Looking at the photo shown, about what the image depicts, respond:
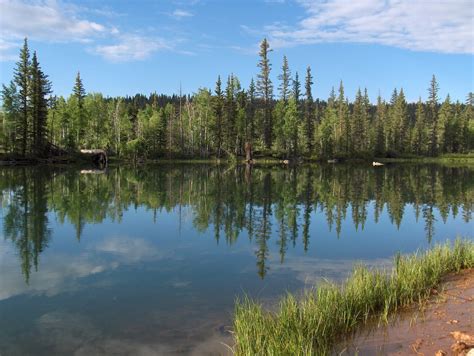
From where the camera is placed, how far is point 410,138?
118875 millimetres

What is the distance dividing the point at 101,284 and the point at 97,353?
12.2ft

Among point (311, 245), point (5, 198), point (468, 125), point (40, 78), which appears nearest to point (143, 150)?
point (40, 78)

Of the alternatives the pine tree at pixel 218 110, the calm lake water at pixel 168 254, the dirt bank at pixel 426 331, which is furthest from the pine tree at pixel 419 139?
the dirt bank at pixel 426 331

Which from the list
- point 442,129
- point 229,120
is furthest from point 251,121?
point 442,129

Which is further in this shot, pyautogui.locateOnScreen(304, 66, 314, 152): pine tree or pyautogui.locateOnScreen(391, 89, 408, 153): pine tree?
pyautogui.locateOnScreen(391, 89, 408, 153): pine tree

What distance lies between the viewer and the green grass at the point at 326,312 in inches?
234

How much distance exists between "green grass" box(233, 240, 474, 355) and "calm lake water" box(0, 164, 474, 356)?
2.88ft

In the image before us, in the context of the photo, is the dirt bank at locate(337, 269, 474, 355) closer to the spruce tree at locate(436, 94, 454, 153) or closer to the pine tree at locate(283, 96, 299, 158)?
the pine tree at locate(283, 96, 299, 158)

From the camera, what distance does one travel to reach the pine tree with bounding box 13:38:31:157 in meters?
63.2

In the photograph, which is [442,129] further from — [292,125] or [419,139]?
[292,125]

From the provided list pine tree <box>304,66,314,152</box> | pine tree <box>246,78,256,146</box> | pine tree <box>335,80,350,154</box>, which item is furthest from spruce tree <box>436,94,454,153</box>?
pine tree <box>246,78,256,146</box>

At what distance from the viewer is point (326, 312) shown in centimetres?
700

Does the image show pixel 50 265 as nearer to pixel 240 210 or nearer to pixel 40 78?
pixel 240 210

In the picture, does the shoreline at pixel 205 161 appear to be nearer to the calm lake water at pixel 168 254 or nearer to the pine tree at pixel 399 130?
the pine tree at pixel 399 130
